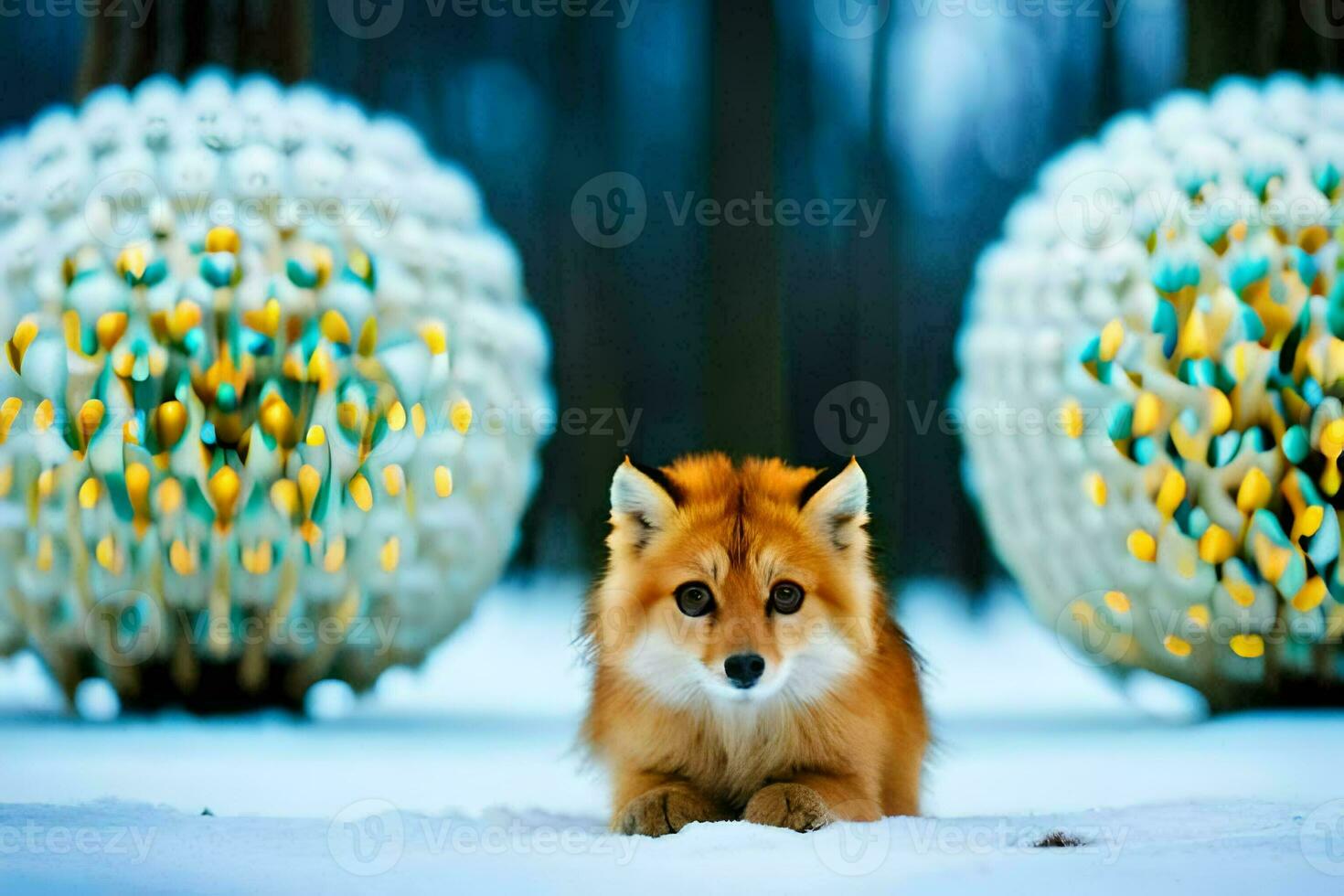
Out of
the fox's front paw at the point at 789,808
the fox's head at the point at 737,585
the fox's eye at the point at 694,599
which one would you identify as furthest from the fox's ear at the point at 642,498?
the fox's front paw at the point at 789,808

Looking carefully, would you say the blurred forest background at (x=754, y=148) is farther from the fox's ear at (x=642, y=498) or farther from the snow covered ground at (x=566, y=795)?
the fox's ear at (x=642, y=498)

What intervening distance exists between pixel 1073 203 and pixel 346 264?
4.06ft

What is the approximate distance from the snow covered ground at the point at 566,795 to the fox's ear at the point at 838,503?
40 cm

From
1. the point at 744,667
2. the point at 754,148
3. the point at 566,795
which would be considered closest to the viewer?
the point at 744,667

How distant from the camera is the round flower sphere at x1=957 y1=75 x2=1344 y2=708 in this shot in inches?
81.3

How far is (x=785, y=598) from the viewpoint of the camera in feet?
5.46

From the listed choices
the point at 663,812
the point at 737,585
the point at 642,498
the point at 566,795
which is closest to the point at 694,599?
the point at 737,585

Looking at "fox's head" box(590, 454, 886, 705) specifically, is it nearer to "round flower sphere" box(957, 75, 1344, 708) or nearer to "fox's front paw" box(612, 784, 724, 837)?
"fox's front paw" box(612, 784, 724, 837)

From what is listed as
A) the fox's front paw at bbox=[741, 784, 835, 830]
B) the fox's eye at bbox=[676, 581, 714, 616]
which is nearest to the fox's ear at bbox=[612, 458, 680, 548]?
the fox's eye at bbox=[676, 581, 714, 616]

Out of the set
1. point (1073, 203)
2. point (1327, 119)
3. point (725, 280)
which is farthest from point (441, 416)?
point (1327, 119)

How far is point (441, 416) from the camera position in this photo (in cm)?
209

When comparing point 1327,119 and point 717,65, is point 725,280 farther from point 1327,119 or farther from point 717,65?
point 1327,119

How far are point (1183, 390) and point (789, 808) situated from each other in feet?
3.35

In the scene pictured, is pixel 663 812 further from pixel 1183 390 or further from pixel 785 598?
pixel 1183 390
